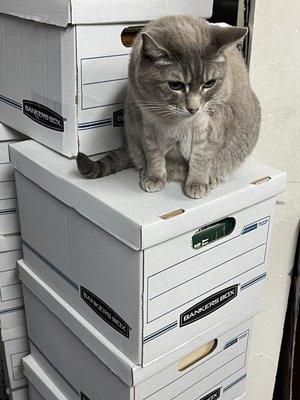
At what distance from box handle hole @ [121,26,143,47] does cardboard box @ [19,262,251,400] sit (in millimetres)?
500

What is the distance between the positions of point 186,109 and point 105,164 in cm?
19

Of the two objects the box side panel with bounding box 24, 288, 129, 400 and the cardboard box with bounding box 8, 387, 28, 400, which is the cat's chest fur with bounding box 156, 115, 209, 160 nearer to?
the box side panel with bounding box 24, 288, 129, 400

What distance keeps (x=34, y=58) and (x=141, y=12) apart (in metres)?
0.21

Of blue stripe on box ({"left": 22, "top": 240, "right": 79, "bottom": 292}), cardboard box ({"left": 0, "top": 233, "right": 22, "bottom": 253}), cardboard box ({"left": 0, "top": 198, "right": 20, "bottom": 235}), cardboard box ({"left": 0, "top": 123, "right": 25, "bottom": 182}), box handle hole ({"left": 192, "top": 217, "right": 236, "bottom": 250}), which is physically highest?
cardboard box ({"left": 0, "top": 123, "right": 25, "bottom": 182})

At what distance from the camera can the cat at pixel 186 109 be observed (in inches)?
29.9

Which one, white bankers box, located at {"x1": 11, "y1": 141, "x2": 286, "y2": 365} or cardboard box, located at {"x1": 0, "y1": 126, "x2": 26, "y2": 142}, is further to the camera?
cardboard box, located at {"x1": 0, "y1": 126, "x2": 26, "y2": 142}

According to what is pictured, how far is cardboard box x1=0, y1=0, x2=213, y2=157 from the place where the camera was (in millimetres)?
855

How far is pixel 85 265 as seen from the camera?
0.88m

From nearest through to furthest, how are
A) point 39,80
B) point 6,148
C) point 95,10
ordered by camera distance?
point 95,10 < point 39,80 < point 6,148

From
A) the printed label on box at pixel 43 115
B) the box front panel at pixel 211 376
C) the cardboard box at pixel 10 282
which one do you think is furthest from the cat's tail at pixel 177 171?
the cardboard box at pixel 10 282

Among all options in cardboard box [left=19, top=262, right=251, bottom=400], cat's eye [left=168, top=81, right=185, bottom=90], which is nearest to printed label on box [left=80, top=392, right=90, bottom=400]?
cardboard box [left=19, top=262, right=251, bottom=400]

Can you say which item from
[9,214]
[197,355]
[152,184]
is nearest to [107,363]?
→ [197,355]

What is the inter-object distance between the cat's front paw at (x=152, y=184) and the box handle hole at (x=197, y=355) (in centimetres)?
32

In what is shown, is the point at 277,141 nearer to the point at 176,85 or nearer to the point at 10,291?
the point at 176,85
